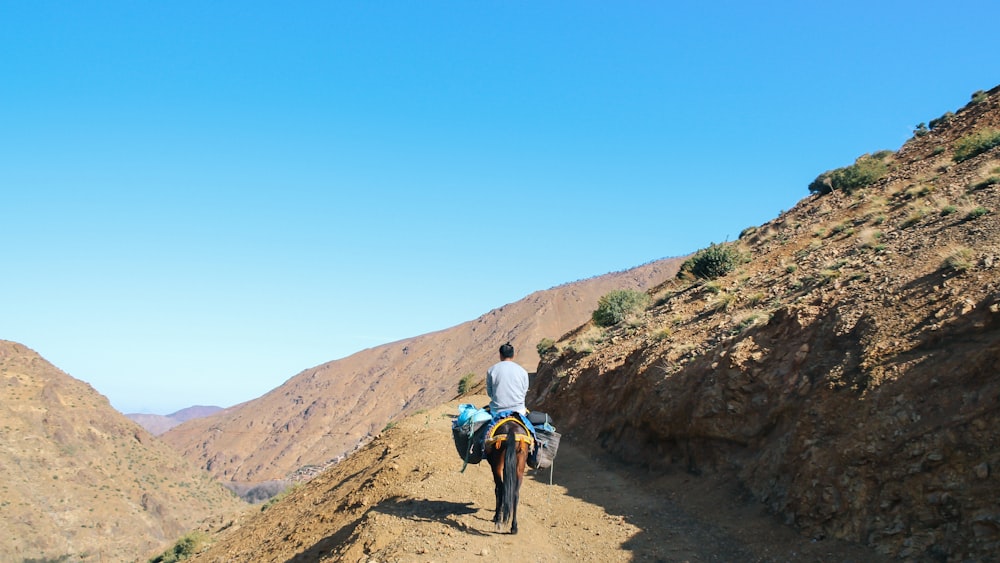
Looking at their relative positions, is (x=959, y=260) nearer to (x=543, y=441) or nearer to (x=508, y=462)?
(x=543, y=441)

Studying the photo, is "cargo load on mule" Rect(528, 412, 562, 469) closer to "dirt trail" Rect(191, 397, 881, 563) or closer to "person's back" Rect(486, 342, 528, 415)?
"person's back" Rect(486, 342, 528, 415)

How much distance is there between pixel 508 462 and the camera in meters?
7.72

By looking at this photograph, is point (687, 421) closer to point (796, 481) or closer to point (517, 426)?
point (796, 481)

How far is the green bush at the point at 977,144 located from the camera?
18219mm

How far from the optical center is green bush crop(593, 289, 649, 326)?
73.5 feet

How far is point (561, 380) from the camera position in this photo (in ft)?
58.6

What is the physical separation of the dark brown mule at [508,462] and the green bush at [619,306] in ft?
47.2

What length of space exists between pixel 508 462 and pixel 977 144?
61.0 feet

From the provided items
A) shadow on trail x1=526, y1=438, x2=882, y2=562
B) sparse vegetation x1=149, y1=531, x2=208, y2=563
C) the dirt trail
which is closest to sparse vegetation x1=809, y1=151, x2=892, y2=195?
the dirt trail

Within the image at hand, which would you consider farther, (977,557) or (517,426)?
(517,426)

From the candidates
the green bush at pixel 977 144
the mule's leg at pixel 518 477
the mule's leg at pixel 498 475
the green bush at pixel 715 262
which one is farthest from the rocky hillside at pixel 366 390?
the mule's leg at pixel 518 477

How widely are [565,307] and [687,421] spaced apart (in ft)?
321

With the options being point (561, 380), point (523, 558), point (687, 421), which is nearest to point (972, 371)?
point (687, 421)

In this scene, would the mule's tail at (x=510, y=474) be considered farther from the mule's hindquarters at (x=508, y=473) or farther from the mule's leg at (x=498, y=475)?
the mule's leg at (x=498, y=475)
